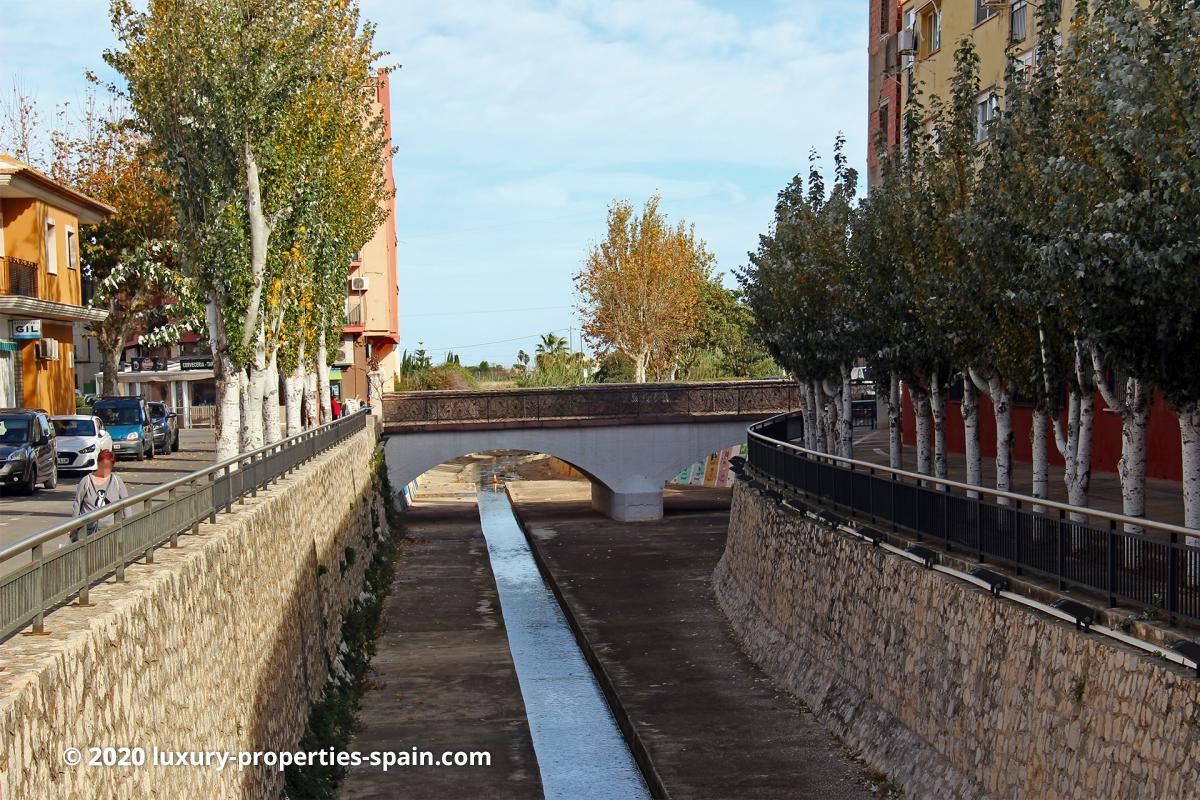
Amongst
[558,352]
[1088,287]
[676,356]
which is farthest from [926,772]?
[558,352]

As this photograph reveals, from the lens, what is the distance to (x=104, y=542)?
10133mm

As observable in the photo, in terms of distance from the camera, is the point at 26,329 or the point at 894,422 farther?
the point at 26,329

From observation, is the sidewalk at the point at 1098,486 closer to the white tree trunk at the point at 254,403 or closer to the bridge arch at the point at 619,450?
the white tree trunk at the point at 254,403

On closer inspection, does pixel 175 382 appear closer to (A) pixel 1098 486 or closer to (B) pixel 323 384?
(B) pixel 323 384

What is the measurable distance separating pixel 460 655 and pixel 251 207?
9.49 m

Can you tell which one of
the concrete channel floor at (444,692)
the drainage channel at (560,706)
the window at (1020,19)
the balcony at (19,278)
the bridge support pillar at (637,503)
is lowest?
the drainage channel at (560,706)

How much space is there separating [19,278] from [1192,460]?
97.2 feet

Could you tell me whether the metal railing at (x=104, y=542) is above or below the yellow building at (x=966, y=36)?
below

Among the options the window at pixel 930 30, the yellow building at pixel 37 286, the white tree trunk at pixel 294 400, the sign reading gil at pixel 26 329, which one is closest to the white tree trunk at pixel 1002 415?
the window at pixel 930 30

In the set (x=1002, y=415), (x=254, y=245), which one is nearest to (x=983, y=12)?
(x=1002, y=415)

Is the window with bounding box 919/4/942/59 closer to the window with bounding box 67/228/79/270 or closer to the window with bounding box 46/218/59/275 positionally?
the window with bounding box 46/218/59/275

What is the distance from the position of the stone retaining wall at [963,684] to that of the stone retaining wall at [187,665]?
22.8 ft

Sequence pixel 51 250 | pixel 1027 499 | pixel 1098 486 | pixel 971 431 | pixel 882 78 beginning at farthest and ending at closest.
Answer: pixel 882 78, pixel 51 250, pixel 1098 486, pixel 971 431, pixel 1027 499

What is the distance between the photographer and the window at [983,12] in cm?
3105
